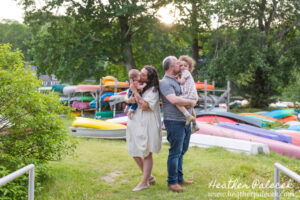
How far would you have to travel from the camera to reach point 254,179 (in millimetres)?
5164

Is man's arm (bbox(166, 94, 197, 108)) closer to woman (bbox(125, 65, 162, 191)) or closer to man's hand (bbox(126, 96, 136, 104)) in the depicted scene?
woman (bbox(125, 65, 162, 191))

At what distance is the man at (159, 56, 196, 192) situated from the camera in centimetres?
432

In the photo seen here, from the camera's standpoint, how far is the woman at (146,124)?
14.5 feet

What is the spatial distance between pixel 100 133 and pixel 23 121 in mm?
6406

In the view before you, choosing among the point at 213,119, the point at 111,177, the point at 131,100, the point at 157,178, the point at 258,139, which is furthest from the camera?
the point at 213,119

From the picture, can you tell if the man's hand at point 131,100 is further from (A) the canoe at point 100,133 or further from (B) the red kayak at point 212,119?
(B) the red kayak at point 212,119

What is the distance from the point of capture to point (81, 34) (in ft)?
65.3

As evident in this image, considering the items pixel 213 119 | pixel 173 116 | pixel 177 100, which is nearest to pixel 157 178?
pixel 173 116

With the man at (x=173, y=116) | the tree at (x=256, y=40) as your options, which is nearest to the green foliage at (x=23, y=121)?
the man at (x=173, y=116)

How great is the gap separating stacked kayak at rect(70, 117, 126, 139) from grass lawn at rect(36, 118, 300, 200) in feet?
10.4

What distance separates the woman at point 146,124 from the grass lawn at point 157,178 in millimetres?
491

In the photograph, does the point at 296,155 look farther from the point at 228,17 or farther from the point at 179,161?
the point at 228,17

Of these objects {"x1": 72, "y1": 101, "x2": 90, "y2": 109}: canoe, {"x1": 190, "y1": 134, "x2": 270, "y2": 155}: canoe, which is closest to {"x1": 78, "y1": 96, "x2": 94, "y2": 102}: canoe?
{"x1": 72, "y1": 101, "x2": 90, "y2": 109}: canoe

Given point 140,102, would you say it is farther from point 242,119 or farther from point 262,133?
point 242,119
